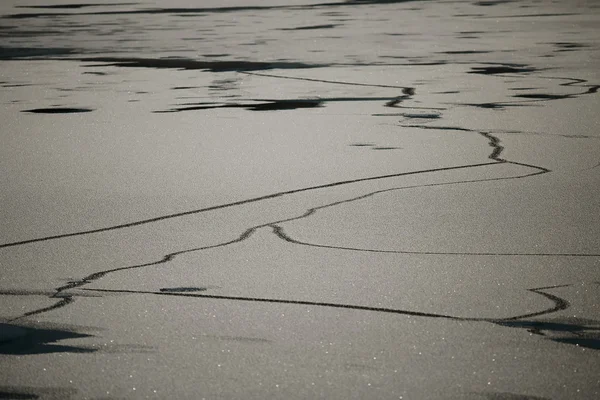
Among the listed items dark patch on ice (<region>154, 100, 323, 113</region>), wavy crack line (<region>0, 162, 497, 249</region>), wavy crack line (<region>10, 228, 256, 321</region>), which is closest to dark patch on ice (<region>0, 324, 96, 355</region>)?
wavy crack line (<region>10, 228, 256, 321</region>)

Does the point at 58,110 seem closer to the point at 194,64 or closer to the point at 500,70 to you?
the point at 194,64

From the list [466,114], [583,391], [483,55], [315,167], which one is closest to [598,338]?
[583,391]

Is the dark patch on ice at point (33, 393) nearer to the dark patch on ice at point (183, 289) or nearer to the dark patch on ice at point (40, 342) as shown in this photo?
the dark patch on ice at point (40, 342)

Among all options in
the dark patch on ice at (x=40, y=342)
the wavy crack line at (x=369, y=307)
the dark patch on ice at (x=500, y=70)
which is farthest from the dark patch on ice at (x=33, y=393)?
the dark patch on ice at (x=500, y=70)

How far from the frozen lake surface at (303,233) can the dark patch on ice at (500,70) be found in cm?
3

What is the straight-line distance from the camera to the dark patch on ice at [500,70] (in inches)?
340

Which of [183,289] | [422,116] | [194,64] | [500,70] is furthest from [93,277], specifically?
[194,64]

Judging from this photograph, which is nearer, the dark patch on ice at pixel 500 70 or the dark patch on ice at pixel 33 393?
the dark patch on ice at pixel 33 393

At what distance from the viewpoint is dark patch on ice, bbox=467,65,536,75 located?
28.3ft

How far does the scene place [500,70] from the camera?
28.8 feet

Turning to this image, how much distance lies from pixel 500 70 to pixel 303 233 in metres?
5.32

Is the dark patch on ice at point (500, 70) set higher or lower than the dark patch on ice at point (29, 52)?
higher

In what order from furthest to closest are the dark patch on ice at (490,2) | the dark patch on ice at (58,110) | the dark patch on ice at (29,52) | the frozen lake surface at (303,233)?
1. the dark patch on ice at (490,2)
2. the dark patch on ice at (29,52)
3. the dark patch on ice at (58,110)
4. the frozen lake surface at (303,233)

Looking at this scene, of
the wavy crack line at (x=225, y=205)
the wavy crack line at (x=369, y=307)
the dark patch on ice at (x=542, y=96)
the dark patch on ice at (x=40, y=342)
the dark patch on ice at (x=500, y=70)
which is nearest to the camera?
the dark patch on ice at (x=40, y=342)
